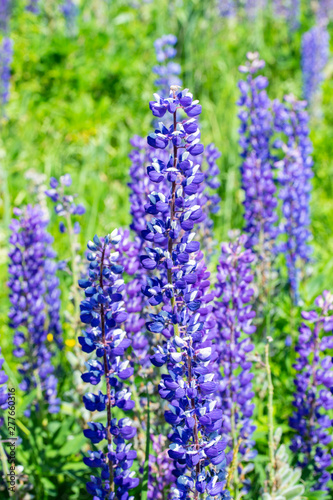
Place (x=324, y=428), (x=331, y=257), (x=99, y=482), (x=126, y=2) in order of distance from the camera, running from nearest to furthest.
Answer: (x=99, y=482), (x=324, y=428), (x=331, y=257), (x=126, y=2)

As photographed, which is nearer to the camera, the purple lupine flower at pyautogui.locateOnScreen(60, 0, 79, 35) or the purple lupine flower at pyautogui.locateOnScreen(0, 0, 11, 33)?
the purple lupine flower at pyautogui.locateOnScreen(0, 0, 11, 33)

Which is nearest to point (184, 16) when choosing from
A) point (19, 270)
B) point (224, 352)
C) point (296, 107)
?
point (296, 107)

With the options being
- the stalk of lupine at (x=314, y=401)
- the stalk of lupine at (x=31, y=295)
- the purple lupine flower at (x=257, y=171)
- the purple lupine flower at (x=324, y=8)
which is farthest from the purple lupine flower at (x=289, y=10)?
the stalk of lupine at (x=314, y=401)

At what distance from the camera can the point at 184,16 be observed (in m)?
5.95

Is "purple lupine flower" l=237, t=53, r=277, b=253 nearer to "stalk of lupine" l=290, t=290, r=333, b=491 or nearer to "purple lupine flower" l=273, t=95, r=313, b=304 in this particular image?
"purple lupine flower" l=273, t=95, r=313, b=304

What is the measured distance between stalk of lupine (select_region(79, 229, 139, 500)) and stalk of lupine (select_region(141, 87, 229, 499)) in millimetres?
93

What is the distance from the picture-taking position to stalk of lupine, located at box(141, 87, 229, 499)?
1346 millimetres

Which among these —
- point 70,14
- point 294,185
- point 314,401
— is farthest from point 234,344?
point 70,14

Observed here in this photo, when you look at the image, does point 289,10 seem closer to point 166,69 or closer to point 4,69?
point 4,69

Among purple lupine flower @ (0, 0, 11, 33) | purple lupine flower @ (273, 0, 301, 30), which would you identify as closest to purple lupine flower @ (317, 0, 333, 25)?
purple lupine flower @ (273, 0, 301, 30)

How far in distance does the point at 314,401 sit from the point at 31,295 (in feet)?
3.94

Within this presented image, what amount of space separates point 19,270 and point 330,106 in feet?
16.1

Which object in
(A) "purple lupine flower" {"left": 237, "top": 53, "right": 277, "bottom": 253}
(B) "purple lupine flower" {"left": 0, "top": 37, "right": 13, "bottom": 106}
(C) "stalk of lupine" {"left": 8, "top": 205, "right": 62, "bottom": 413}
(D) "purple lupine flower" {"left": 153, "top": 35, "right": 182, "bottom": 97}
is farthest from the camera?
(B) "purple lupine flower" {"left": 0, "top": 37, "right": 13, "bottom": 106}

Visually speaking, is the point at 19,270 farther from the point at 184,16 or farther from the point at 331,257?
the point at 184,16
